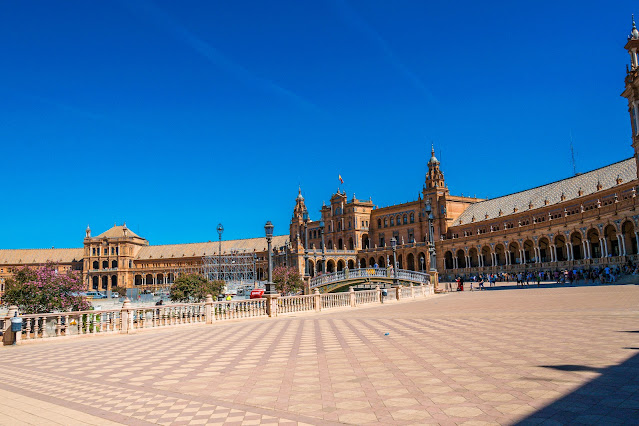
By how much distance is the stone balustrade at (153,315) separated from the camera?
15.4m

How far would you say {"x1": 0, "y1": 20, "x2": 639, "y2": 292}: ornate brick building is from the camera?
45.7m

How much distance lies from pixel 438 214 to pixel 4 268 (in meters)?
104

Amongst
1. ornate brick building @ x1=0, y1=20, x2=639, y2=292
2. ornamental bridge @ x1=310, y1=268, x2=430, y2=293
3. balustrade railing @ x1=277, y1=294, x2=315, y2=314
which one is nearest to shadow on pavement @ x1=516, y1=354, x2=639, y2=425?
balustrade railing @ x1=277, y1=294, x2=315, y2=314

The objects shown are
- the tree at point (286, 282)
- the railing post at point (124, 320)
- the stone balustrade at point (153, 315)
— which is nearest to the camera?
the stone balustrade at point (153, 315)

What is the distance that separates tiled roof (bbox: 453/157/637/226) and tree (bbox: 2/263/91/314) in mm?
53273

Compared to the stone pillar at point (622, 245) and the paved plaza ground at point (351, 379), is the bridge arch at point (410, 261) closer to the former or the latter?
the stone pillar at point (622, 245)

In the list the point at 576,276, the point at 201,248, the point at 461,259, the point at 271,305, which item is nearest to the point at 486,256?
the point at 461,259

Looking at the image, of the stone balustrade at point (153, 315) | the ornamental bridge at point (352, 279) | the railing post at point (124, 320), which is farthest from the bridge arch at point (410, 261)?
the railing post at point (124, 320)

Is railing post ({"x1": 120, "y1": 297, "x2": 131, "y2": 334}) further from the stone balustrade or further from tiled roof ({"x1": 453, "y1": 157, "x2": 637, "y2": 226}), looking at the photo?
tiled roof ({"x1": 453, "y1": 157, "x2": 637, "y2": 226})

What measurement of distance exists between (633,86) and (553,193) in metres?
26.9

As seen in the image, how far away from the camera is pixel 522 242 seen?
5756 cm

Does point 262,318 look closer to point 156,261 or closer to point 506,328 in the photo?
point 506,328

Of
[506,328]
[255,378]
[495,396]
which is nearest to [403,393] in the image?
[495,396]

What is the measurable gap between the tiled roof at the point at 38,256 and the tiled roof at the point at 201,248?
735 inches
